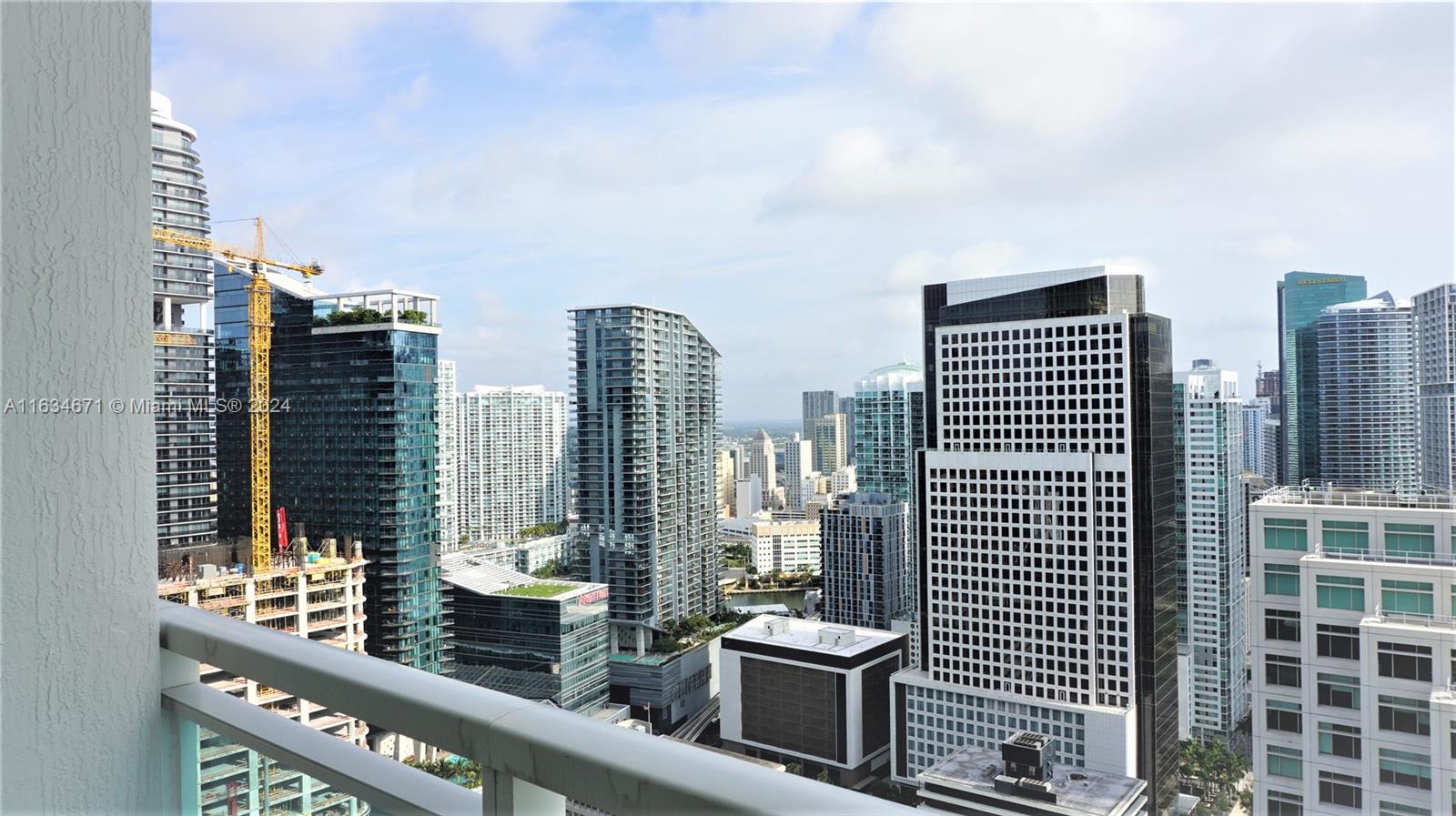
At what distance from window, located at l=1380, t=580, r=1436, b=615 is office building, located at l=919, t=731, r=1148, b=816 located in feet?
13.2

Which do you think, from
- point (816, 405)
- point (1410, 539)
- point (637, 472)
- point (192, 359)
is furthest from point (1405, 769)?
point (816, 405)

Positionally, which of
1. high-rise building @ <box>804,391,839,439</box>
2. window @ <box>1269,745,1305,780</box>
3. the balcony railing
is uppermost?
high-rise building @ <box>804,391,839,439</box>

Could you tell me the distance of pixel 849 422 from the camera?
18906 mm

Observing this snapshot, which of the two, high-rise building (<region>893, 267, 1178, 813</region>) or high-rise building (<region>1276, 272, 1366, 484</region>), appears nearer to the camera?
high-rise building (<region>1276, 272, 1366, 484</region>)

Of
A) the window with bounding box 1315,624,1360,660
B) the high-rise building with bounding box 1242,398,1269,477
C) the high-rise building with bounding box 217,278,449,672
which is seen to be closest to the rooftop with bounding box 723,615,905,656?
the high-rise building with bounding box 217,278,449,672

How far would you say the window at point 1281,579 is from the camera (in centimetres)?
372

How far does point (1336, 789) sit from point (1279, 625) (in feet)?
2.34

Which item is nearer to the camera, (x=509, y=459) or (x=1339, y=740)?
(x=1339, y=740)

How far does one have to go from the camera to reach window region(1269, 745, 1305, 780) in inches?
150

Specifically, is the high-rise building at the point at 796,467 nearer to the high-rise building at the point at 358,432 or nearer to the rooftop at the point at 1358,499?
the high-rise building at the point at 358,432

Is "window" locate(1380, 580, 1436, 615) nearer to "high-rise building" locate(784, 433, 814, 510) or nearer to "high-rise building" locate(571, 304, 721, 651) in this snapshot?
"high-rise building" locate(571, 304, 721, 651)

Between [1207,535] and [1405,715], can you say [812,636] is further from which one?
[1405,715]

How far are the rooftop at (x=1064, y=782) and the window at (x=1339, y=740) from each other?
378cm

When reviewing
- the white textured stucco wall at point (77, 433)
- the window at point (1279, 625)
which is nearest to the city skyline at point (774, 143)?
the white textured stucco wall at point (77, 433)
